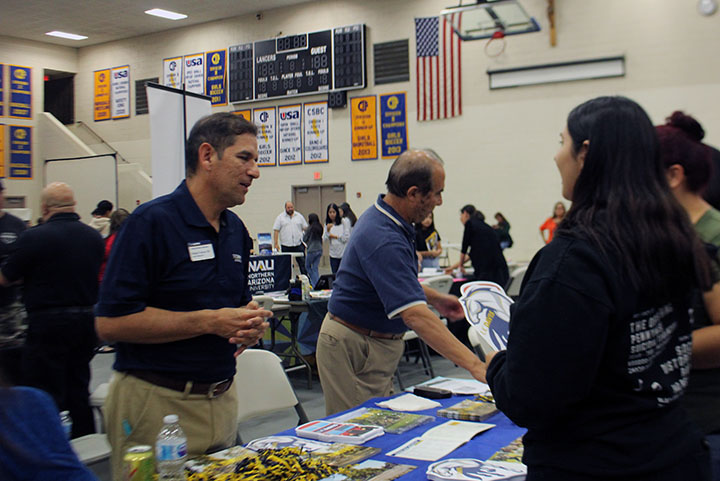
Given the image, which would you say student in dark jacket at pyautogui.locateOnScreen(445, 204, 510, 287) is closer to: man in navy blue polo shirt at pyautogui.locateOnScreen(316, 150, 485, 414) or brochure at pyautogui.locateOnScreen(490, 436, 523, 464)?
man in navy blue polo shirt at pyautogui.locateOnScreen(316, 150, 485, 414)

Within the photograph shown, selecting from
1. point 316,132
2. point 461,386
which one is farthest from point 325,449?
point 316,132

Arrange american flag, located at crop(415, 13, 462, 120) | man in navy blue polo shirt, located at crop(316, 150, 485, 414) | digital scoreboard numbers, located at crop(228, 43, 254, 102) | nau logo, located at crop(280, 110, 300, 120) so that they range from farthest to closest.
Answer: digital scoreboard numbers, located at crop(228, 43, 254, 102)
nau logo, located at crop(280, 110, 300, 120)
american flag, located at crop(415, 13, 462, 120)
man in navy blue polo shirt, located at crop(316, 150, 485, 414)

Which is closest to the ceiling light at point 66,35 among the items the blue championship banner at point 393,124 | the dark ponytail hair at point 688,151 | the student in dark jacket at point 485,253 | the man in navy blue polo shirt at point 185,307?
the blue championship banner at point 393,124

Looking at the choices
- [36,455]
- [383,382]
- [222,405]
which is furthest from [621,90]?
[36,455]

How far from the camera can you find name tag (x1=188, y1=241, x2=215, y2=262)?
2.03 m

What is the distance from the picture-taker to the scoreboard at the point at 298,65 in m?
13.3

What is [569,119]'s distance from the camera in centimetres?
132

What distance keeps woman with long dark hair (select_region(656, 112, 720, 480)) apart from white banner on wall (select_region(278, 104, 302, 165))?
41.6 ft

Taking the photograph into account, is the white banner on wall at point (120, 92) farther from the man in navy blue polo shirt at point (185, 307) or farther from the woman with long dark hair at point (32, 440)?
the woman with long dark hair at point (32, 440)

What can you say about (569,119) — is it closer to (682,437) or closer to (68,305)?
(682,437)

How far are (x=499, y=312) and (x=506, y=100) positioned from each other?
403 inches

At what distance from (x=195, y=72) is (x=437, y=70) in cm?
598

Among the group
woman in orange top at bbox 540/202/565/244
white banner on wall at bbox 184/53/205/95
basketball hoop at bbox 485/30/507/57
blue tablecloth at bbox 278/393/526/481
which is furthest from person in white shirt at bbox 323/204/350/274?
blue tablecloth at bbox 278/393/526/481

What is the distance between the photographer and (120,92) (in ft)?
54.0
